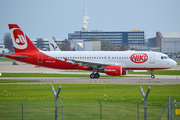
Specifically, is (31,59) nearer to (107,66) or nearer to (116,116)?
(107,66)

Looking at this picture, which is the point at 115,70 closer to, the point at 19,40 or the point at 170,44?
the point at 19,40

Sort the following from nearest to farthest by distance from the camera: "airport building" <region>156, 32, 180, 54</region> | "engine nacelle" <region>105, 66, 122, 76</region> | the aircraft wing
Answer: "engine nacelle" <region>105, 66, 122, 76</region> → the aircraft wing → "airport building" <region>156, 32, 180, 54</region>

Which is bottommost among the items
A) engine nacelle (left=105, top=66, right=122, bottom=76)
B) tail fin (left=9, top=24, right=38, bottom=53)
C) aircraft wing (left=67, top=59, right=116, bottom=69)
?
engine nacelle (left=105, top=66, right=122, bottom=76)

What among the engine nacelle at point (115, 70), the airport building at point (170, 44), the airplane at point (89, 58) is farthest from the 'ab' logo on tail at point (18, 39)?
the airport building at point (170, 44)

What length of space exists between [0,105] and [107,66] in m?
21.2

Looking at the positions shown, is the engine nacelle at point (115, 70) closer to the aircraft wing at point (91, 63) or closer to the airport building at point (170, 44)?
the aircraft wing at point (91, 63)

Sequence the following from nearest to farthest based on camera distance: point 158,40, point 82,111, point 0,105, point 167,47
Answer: point 82,111 → point 0,105 → point 167,47 → point 158,40

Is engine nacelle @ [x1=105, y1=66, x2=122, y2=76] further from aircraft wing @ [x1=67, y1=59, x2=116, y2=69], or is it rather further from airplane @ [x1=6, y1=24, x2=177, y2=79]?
aircraft wing @ [x1=67, y1=59, x2=116, y2=69]

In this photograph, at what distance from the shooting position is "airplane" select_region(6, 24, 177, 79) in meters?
38.3

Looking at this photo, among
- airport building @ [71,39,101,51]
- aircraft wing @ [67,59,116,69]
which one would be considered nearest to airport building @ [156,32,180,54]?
airport building @ [71,39,101,51]

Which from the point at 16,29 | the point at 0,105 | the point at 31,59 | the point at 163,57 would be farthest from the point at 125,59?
the point at 0,105

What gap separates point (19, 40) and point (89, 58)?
1003cm

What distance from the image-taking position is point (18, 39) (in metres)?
38.7

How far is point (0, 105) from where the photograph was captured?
17.9 m
